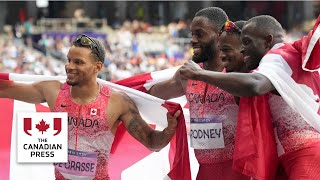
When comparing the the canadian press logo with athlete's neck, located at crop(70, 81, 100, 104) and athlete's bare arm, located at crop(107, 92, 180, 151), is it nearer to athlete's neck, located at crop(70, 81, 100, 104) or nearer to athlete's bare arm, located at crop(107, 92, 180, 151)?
athlete's neck, located at crop(70, 81, 100, 104)

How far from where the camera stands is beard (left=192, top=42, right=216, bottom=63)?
5.96 m

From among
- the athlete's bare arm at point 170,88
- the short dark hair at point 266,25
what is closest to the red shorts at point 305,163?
the short dark hair at point 266,25

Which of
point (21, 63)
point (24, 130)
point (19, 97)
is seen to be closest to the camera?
point (19, 97)

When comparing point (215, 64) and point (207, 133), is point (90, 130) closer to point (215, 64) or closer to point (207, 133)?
point (207, 133)

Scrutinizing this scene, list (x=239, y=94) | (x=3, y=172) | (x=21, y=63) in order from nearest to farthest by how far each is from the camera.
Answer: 1. (x=239, y=94)
2. (x=3, y=172)
3. (x=21, y=63)

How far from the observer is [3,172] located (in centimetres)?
707

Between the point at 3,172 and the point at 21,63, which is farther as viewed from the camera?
the point at 21,63

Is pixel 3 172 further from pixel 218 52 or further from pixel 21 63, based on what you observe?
pixel 21 63

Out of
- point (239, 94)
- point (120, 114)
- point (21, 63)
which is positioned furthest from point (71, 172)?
point (21, 63)

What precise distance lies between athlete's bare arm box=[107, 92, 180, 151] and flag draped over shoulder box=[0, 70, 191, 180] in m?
0.07

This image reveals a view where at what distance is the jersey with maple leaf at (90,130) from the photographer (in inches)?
227

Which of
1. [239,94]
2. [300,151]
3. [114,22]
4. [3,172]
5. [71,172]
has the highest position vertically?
[239,94]

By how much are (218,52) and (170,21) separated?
1076 inches

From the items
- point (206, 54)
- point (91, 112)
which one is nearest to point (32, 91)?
point (91, 112)
